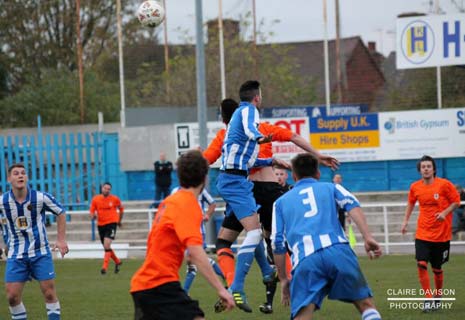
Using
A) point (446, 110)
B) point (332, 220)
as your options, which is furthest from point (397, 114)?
point (332, 220)

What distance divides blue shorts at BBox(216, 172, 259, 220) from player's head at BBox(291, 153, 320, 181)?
8.94 ft

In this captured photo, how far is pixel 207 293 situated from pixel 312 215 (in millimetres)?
7995

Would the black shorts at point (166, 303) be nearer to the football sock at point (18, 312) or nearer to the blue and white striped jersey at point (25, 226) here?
the football sock at point (18, 312)

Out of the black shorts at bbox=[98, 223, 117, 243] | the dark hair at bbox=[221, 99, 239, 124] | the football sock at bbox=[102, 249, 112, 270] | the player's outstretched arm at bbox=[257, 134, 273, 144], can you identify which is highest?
the dark hair at bbox=[221, 99, 239, 124]

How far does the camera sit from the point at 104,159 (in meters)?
30.0

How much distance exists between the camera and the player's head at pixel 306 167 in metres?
7.93

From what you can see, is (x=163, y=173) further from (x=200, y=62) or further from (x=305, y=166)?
(x=305, y=166)

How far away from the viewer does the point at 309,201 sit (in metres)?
7.78

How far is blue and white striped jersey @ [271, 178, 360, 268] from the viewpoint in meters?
7.68

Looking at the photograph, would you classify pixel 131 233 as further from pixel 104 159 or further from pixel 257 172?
pixel 257 172

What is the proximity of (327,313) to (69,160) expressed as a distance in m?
20.4

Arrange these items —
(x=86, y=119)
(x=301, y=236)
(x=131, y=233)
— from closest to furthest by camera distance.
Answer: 1. (x=301, y=236)
2. (x=131, y=233)
3. (x=86, y=119)

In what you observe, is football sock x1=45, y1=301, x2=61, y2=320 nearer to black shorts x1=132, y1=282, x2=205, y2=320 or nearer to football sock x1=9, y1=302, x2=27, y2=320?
football sock x1=9, y1=302, x2=27, y2=320

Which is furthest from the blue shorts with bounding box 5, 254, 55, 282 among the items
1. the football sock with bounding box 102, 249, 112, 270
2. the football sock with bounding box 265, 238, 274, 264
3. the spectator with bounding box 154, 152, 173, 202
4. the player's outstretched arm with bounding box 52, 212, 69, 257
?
the spectator with bounding box 154, 152, 173, 202
